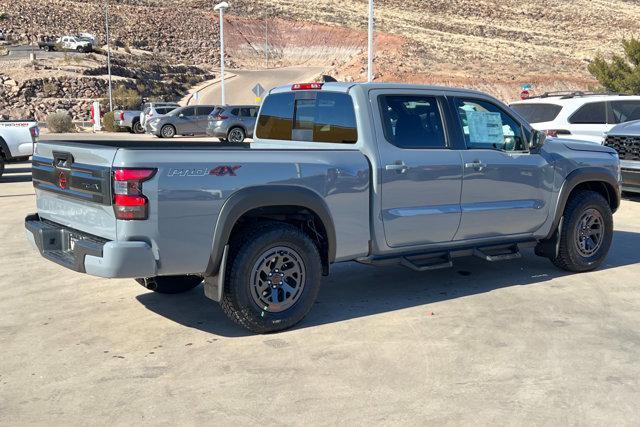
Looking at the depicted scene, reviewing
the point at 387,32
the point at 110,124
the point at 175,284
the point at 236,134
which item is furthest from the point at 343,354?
the point at 387,32

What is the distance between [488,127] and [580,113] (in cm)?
779

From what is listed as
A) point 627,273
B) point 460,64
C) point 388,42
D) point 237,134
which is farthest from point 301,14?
point 627,273

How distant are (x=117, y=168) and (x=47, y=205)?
1.36 m

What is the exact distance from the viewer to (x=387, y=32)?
2948 inches

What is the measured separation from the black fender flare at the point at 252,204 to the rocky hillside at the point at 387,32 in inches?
1993

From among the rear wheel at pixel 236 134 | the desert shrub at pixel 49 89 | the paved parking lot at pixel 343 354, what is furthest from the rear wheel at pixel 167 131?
the paved parking lot at pixel 343 354

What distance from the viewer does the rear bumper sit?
15.4 feet

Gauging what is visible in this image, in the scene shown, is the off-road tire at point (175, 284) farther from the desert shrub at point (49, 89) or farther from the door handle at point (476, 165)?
the desert shrub at point (49, 89)

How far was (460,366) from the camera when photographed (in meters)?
4.82

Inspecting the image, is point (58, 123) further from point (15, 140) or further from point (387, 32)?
point (387, 32)

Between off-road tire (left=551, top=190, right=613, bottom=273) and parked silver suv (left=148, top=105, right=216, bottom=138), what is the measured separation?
26698mm

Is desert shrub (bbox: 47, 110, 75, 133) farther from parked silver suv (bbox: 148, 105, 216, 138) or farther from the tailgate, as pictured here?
the tailgate

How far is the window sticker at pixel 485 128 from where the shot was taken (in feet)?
21.6

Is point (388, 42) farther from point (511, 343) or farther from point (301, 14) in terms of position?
point (511, 343)
